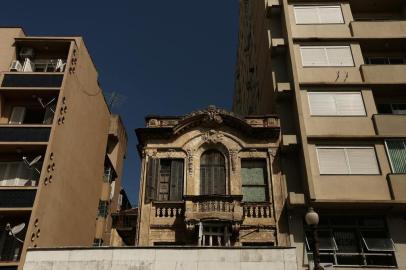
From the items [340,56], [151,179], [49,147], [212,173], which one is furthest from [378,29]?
[49,147]

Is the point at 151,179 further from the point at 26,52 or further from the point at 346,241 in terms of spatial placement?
the point at 26,52

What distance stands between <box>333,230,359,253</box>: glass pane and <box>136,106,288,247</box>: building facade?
2411mm

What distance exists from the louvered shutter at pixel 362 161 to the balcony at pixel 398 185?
2.60 ft

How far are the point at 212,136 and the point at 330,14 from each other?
1061cm

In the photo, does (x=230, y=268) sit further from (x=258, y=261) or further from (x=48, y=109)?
(x=48, y=109)

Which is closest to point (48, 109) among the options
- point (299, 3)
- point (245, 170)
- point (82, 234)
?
point (82, 234)

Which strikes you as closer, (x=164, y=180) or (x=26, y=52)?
(x=164, y=180)

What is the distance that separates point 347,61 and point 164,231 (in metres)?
13.4

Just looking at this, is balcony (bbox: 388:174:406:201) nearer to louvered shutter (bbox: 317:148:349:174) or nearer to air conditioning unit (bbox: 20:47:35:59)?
louvered shutter (bbox: 317:148:349:174)

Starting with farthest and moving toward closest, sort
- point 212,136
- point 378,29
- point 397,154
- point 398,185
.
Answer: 1. point 378,29
2. point 212,136
3. point 397,154
4. point 398,185

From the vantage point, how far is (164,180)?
20969mm

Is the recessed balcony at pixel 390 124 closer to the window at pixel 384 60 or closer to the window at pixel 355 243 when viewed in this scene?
the window at pixel 355 243

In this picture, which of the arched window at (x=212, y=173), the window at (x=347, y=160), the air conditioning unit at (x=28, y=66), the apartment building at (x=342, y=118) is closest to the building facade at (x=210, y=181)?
the arched window at (x=212, y=173)

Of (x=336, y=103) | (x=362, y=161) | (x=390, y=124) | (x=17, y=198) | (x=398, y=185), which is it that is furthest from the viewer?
(x=336, y=103)
